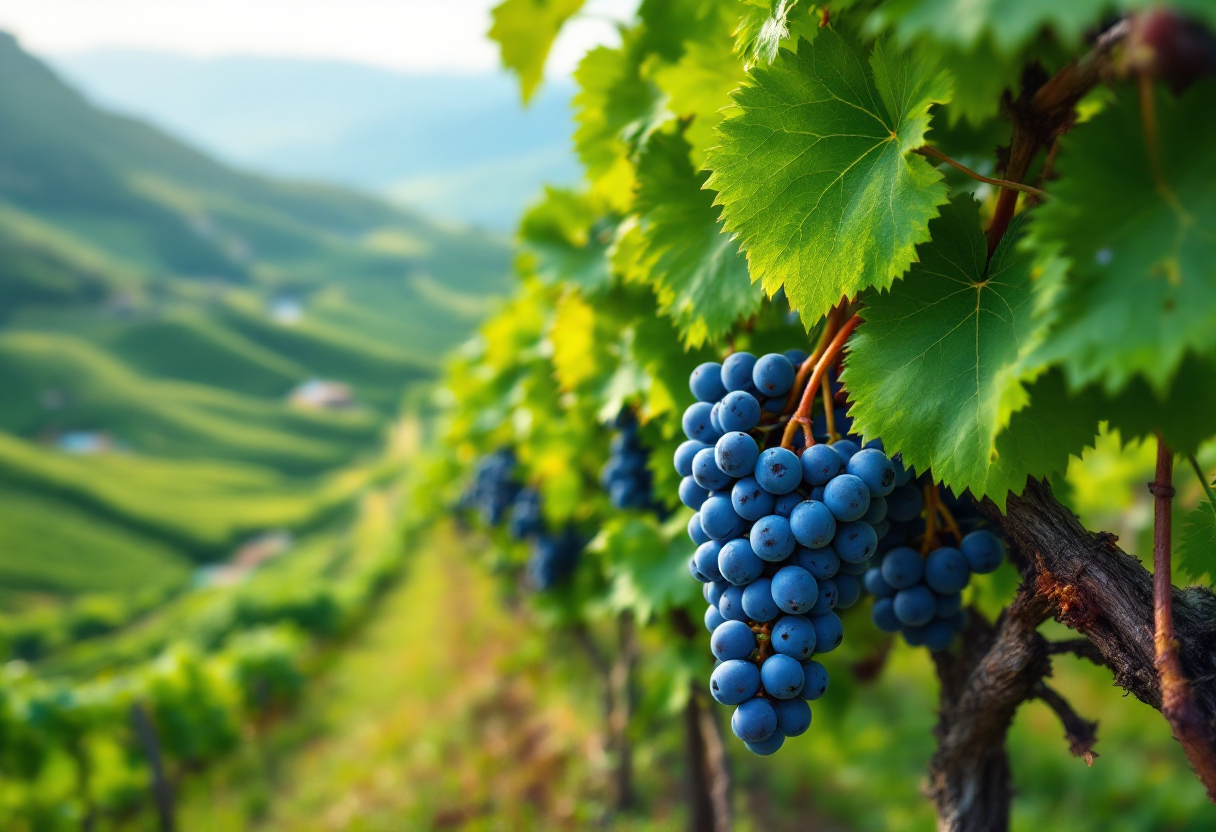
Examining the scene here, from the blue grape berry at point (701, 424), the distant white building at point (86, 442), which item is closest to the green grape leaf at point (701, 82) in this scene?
the blue grape berry at point (701, 424)

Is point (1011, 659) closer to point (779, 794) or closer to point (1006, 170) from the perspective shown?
point (1006, 170)

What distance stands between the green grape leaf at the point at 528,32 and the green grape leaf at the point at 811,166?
1449 millimetres

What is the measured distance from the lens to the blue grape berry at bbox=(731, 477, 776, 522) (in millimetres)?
1283

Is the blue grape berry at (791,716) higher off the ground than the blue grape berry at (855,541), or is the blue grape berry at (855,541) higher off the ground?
the blue grape berry at (855,541)

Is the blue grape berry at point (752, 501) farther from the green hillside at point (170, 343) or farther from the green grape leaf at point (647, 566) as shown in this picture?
the green hillside at point (170, 343)

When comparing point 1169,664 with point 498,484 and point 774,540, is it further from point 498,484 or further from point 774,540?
point 498,484

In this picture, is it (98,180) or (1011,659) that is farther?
(98,180)

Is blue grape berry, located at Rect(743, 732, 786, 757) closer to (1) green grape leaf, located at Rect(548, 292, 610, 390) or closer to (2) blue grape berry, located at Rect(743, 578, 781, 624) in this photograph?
(2) blue grape berry, located at Rect(743, 578, 781, 624)

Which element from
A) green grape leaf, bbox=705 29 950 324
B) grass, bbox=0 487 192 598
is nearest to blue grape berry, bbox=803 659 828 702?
green grape leaf, bbox=705 29 950 324

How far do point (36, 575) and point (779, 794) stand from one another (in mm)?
32821

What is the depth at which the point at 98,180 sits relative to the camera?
75125mm

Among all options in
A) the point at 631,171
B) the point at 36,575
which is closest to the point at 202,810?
the point at 631,171

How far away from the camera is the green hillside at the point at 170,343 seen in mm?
34781

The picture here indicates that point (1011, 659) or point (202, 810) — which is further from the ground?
point (202, 810)
